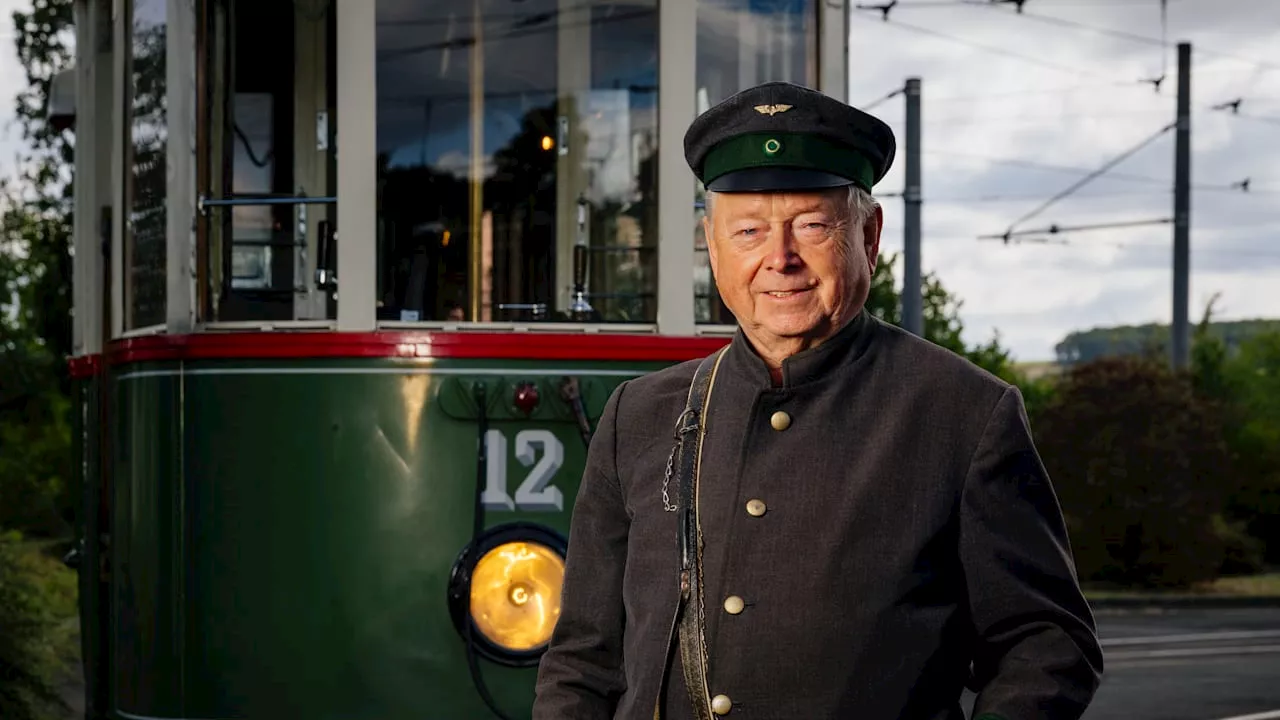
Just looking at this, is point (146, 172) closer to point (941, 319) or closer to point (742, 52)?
point (742, 52)

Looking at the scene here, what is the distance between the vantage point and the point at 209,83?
5.32 metres

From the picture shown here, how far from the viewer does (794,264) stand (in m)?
2.61

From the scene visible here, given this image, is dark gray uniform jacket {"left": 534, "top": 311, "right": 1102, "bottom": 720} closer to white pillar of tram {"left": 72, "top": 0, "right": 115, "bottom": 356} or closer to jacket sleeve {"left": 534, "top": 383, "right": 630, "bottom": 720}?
jacket sleeve {"left": 534, "top": 383, "right": 630, "bottom": 720}

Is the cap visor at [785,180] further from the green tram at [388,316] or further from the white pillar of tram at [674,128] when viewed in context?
the white pillar of tram at [674,128]

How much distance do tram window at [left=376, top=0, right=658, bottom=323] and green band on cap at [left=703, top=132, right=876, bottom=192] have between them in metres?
2.60

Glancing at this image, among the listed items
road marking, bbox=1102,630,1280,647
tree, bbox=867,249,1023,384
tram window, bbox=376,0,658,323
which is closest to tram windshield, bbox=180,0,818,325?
tram window, bbox=376,0,658,323

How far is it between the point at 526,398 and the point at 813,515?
2500 millimetres

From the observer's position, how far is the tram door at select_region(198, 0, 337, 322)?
5.30 m

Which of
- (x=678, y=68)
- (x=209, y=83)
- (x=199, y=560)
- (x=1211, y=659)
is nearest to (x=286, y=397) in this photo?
(x=199, y=560)

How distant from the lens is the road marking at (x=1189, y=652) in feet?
44.7

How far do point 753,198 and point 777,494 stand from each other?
39 centimetres

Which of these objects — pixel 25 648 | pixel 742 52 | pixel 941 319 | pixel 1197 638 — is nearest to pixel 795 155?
pixel 742 52

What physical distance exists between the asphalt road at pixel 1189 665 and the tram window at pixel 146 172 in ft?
20.8

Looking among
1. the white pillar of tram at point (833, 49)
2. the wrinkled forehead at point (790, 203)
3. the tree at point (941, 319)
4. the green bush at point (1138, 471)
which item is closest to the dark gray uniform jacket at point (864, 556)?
the wrinkled forehead at point (790, 203)
